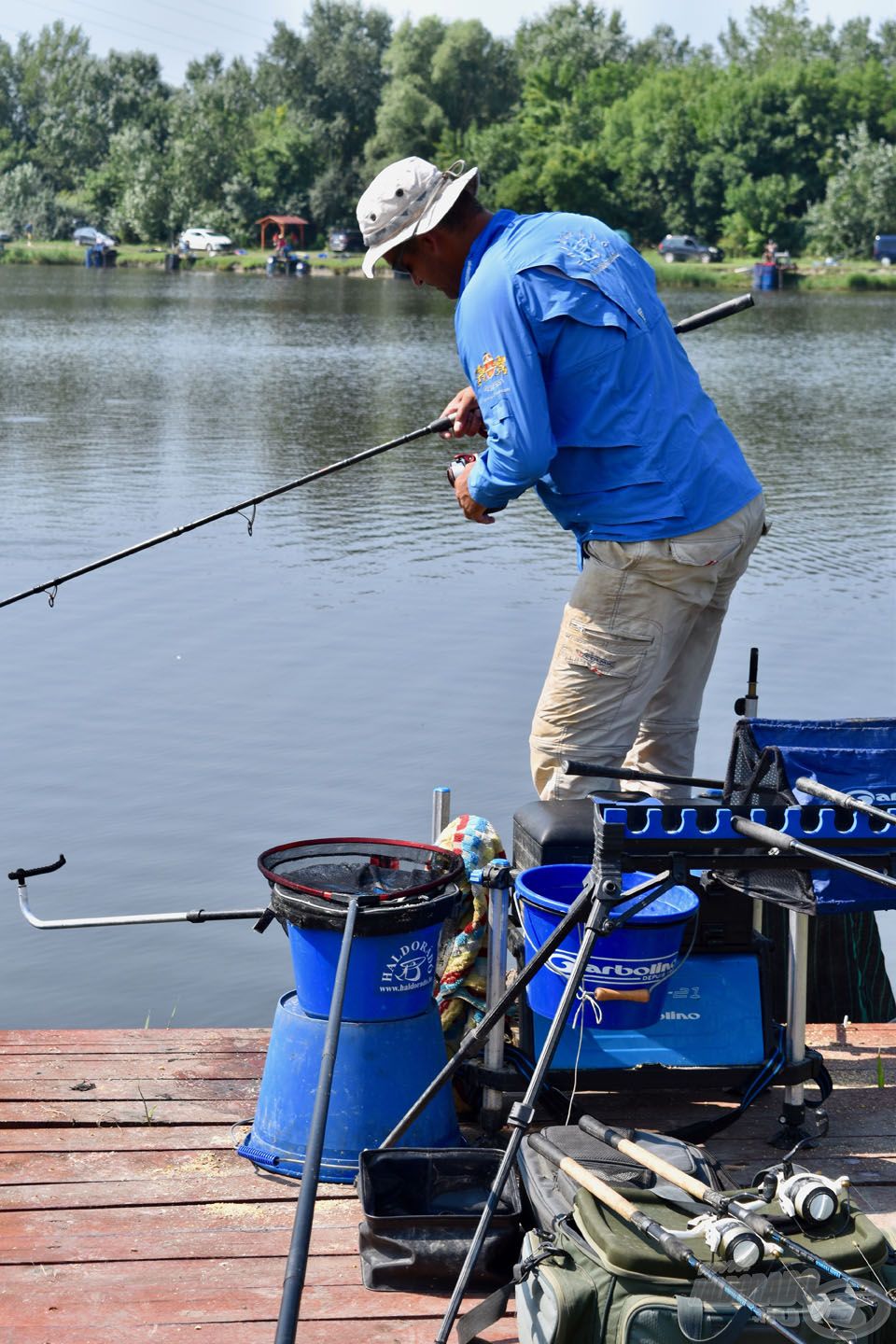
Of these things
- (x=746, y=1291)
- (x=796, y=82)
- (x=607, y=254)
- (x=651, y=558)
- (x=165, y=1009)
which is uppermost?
(x=796, y=82)

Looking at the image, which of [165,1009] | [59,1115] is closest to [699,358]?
[165,1009]

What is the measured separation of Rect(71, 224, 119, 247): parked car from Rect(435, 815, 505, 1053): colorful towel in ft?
247

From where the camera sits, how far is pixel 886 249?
216ft

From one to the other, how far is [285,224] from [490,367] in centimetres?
8243

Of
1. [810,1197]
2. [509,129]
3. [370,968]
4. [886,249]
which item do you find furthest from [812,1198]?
[509,129]

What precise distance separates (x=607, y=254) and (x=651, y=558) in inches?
25.1

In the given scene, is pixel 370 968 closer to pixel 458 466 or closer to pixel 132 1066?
pixel 132 1066

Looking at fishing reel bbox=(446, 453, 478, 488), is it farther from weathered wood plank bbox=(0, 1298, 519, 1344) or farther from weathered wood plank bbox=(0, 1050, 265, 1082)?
weathered wood plank bbox=(0, 1298, 519, 1344)

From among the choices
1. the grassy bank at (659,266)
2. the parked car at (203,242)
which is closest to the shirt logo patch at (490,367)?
the grassy bank at (659,266)

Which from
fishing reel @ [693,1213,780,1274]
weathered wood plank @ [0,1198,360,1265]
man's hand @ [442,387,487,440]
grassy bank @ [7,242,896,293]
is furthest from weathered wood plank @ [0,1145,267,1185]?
grassy bank @ [7,242,896,293]

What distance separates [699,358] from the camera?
29.0m

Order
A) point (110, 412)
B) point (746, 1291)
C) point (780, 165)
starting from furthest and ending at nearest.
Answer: point (780, 165) → point (110, 412) → point (746, 1291)

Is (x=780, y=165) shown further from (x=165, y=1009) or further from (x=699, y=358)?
(x=165, y=1009)

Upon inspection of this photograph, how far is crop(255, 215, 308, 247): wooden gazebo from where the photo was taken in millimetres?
82369
